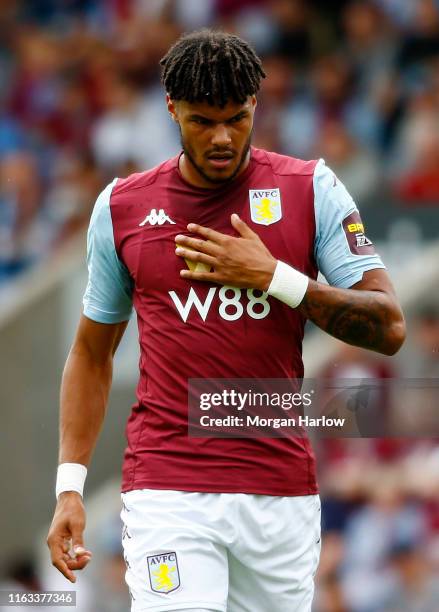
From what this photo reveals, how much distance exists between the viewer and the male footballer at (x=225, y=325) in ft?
13.8

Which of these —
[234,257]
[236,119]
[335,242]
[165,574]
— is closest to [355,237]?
[335,242]

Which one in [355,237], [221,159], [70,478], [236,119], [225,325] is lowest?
[70,478]

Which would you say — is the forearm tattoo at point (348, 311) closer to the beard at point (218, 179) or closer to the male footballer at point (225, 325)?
the male footballer at point (225, 325)

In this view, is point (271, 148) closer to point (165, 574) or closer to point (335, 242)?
point (335, 242)

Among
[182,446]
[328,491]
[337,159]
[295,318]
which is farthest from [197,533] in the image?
[337,159]

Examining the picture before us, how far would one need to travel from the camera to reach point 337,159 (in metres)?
10.1

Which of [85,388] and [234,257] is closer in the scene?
[234,257]

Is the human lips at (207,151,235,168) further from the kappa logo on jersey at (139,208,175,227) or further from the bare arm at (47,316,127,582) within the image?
the bare arm at (47,316,127,582)

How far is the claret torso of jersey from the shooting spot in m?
4.28

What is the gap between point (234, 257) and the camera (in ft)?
13.8

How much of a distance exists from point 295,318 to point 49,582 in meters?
4.44

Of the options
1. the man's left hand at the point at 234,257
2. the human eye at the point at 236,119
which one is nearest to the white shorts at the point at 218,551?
the man's left hand at the point at 234,257

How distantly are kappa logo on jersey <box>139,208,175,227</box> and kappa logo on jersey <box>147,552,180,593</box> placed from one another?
3.39 feet

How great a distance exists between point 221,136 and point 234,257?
1.23ft
